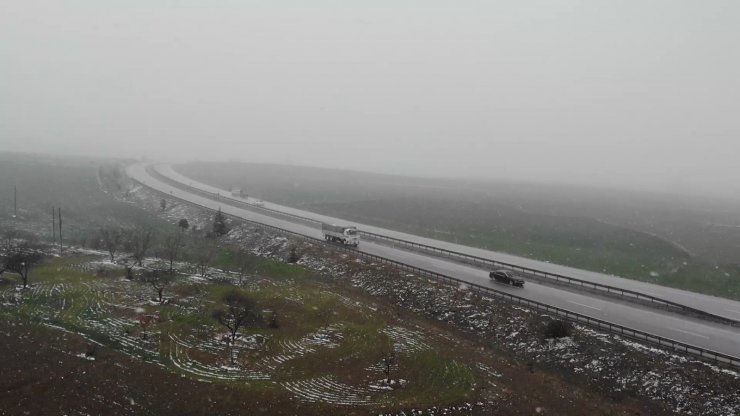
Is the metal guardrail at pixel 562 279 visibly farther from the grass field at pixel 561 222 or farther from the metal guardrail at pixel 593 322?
the grass field at pixel 561 222

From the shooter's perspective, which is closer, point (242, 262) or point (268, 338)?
point (268, 338)

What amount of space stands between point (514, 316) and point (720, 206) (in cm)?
11134

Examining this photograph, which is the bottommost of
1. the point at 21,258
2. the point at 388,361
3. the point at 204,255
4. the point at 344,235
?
the point at 388,361

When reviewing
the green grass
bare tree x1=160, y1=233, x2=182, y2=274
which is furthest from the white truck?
bare tree x1=160, y1=233, x2=182, y2=274

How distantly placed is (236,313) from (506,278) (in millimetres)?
24895

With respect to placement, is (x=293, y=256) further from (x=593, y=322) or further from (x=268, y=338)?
(x=593, y=322)

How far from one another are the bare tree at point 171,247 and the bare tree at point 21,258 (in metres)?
12.9

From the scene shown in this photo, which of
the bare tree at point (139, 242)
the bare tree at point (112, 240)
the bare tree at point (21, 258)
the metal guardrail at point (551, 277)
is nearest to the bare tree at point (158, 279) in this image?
the bare tree at point (139, 242)

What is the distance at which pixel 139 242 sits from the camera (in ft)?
198

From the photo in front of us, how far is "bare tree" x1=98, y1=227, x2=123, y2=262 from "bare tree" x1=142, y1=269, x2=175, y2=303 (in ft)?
25.7

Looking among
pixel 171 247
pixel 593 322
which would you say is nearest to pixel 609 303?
pixel 593 322

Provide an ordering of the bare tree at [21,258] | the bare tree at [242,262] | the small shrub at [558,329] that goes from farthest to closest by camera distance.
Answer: the bare tree at [242,262], the bare tree at [21,258], the small shrub at [558,329]

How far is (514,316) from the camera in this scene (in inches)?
1410

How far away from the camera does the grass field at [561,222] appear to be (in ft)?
176
